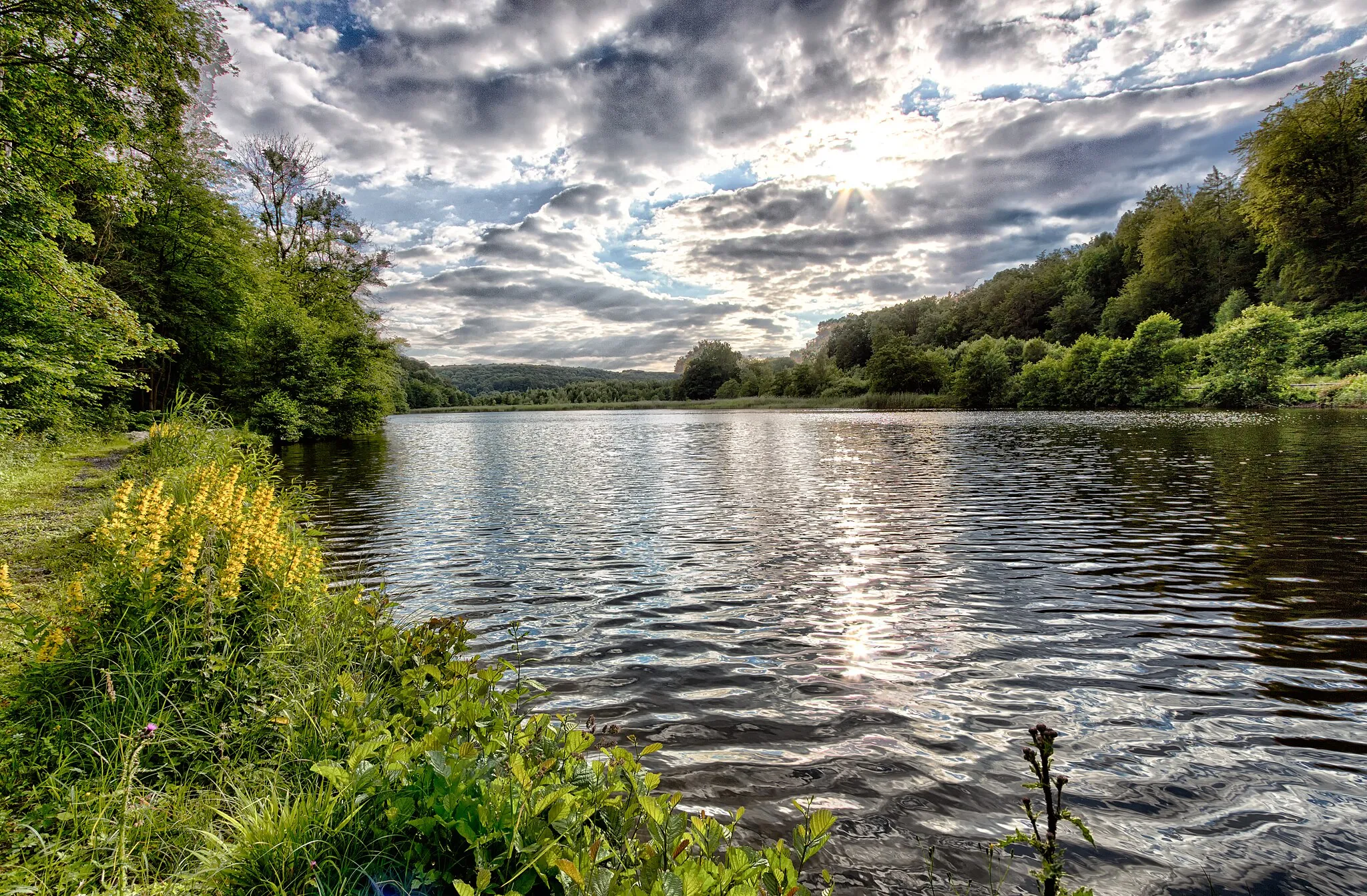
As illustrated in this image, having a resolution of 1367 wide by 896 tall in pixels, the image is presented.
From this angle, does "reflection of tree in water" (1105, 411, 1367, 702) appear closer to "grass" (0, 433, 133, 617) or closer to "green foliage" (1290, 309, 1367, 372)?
"grass" (0, 433, 133, 617)

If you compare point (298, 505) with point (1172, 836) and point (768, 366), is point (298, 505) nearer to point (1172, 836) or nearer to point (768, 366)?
point (1172, 836)

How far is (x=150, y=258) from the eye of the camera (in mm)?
27516

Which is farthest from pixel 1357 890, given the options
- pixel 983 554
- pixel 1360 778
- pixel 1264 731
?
pixel 983 554

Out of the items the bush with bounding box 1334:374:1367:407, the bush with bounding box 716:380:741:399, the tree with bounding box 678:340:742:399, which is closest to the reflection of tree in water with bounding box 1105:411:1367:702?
the bush with bounding box 1334:374:1367:407

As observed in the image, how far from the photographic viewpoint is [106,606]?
12.3 feet

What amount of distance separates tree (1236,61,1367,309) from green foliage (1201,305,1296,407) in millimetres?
12619

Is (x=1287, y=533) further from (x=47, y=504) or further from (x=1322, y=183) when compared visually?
(x=1322, y=183)

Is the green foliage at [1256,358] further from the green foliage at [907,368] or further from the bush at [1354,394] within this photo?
the green foliage at [907,368]

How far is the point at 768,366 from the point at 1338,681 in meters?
147

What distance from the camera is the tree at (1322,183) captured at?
4959 centimetres

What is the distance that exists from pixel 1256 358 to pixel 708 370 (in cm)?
11298

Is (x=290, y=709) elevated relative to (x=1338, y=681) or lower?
elevated

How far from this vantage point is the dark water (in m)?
3.53

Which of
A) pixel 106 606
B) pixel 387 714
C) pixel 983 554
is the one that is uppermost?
pixel 106 606
